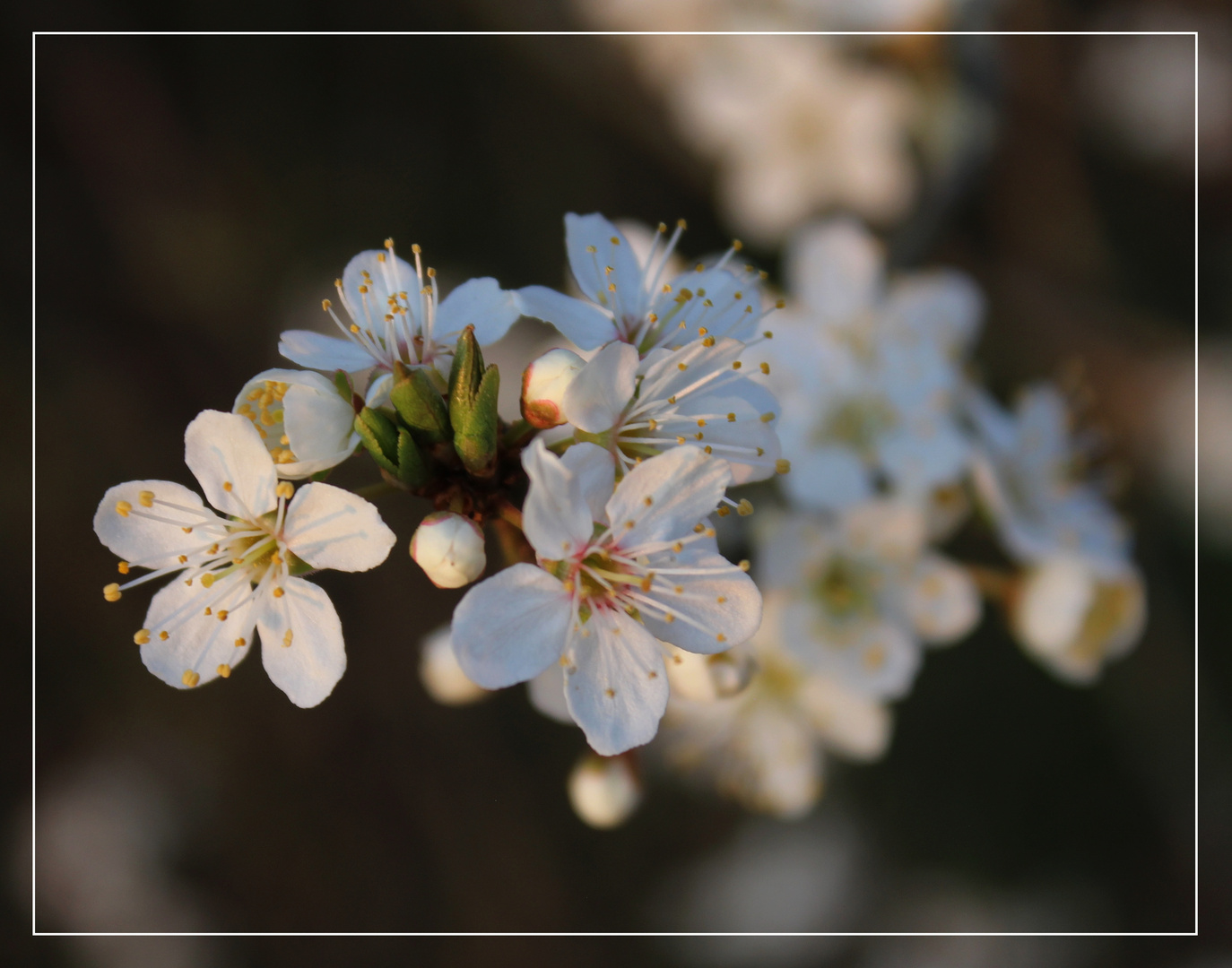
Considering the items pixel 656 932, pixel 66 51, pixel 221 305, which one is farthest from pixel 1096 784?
pixel 66 51

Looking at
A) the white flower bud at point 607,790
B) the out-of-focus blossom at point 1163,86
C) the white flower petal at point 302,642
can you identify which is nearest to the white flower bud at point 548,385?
the white flower petal at point 302,642

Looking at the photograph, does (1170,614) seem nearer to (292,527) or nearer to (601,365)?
(601,365)

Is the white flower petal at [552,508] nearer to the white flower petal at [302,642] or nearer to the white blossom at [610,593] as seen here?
the white blossom at [610,593]

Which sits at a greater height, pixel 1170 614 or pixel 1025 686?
pixel 1170 614

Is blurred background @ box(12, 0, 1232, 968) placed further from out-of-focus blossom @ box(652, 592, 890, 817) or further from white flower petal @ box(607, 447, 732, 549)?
white flower petal @ box(607, 447, 732, 549)

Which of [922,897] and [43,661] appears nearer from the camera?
[43,661]

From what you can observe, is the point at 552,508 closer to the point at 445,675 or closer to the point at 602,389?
the point at 602,389

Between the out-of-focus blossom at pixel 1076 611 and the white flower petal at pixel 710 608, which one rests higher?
the white flower petal at pixel 710 608
